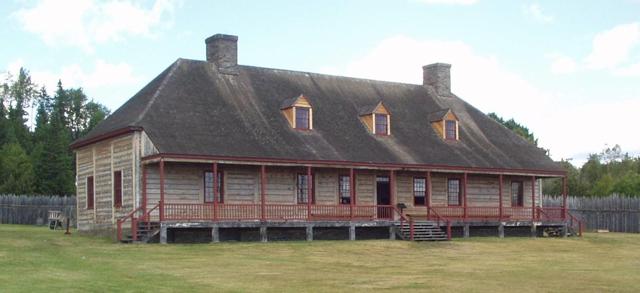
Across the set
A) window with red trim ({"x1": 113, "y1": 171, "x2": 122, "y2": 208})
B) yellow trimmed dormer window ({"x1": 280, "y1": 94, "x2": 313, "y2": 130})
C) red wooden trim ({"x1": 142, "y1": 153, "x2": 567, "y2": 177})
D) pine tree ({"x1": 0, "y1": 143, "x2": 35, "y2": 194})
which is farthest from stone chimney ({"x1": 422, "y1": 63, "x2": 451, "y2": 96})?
pine tree ({"x1": 0, "y1": 143, "x2": 35, "y2": 194})

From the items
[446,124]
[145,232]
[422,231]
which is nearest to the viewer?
[145,232]

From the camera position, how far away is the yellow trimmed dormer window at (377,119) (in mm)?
41688

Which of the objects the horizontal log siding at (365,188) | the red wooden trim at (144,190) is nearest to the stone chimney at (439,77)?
the horizontal log siding at (365,188)

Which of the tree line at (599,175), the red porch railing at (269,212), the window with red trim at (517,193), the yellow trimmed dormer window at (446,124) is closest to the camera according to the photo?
the red porch railing at (269,212)

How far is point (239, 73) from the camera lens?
135 feet

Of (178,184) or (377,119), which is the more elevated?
(377,119)

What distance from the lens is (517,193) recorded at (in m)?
45.7

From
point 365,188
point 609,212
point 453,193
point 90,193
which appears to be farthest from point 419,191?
point 609,212

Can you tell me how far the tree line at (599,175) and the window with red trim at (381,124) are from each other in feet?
109

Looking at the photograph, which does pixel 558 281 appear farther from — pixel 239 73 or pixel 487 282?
pixel 239 73

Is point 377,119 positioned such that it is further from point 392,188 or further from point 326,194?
point 326,194

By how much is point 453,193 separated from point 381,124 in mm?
4798

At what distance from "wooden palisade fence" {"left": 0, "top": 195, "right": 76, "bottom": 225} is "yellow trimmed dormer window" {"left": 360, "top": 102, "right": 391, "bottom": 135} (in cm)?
1948

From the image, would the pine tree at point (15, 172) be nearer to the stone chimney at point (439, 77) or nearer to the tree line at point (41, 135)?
the tree line at point (41, 135)
